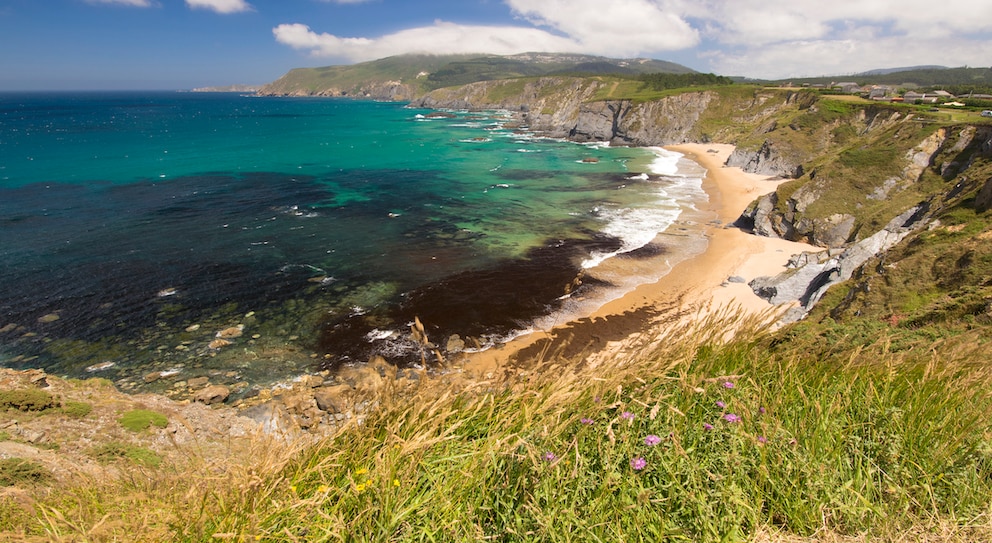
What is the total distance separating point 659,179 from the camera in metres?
62.9

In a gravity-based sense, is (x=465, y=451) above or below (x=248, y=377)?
above

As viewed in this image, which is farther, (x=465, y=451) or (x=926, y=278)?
(x=926, y=278)

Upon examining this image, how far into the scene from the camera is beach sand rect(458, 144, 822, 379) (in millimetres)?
22047

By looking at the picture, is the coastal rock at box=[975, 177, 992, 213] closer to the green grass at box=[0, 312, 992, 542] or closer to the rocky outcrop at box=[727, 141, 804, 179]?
the green grass at box=[0, 312, 992, 542]

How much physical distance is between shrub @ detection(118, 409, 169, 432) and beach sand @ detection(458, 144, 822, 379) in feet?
33.1

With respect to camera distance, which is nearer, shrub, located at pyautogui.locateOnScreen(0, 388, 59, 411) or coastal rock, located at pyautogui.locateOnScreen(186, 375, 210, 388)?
shrub, located at pyautogui.locateOnScreen(0, 388, 59, 411)

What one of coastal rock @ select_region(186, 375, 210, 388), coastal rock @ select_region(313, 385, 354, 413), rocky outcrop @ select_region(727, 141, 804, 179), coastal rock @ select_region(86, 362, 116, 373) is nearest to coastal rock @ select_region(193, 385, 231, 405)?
coastal rock @ select_region(186, 375, 210, 388)

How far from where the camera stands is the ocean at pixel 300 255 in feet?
73.7

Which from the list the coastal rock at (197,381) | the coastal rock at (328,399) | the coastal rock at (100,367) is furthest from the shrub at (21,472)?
the coastal rock at (100,367)

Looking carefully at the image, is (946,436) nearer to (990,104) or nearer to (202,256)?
(202,256)

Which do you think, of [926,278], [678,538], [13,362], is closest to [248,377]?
[13,362]

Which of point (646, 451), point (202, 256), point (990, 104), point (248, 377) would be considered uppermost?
point (990, 104)

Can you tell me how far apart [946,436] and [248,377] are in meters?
21.8

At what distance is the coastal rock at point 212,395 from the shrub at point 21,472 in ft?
25.3
